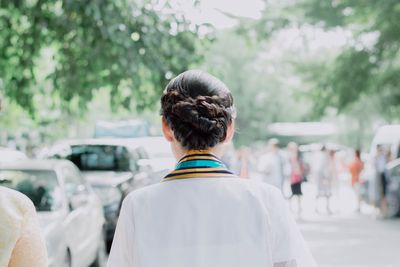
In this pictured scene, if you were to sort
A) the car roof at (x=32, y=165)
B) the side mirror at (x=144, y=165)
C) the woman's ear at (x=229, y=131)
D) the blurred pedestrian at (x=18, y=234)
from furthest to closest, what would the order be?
the side mirror at (x=144, y=165) → the car roof at (x=32, y=165) → the woman's ear at (x=229, y=131) → the blurred pedestrian at (x=18, y=234)

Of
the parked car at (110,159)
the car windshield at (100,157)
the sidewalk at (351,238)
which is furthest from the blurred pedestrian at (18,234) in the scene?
the car windshield at (100,157)

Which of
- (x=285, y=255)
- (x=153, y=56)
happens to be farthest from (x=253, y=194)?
(x=153, y=56)

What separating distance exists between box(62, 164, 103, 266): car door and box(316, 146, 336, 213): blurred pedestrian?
28.7 feet

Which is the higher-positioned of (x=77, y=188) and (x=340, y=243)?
(x=77, y=188)

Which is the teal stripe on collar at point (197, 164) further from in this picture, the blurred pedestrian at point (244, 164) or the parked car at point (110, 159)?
the blurred pedestrian at point (244, 164)

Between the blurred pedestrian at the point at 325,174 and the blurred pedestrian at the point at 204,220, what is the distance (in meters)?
15.6

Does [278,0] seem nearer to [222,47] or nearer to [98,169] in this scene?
[98,169]

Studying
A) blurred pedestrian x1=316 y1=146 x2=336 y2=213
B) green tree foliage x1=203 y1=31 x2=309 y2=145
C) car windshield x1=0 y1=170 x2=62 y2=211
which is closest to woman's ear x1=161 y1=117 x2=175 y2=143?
car windshield x1=0 y1=170 x2=62 y2=211

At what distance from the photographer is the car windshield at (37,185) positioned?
8234mm

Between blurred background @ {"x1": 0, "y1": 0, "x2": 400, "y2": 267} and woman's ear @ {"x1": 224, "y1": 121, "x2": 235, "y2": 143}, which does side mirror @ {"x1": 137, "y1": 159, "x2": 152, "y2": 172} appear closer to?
blurred background @ {"x1": 0, "y1": 0, "x2": 400, "y2": 267}

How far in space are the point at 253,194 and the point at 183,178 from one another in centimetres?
21

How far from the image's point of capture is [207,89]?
2.45 m

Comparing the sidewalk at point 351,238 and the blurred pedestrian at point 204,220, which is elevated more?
the blurred pedestrian at point 204,220

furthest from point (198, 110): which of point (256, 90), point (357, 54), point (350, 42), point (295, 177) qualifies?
point (256, 90)
